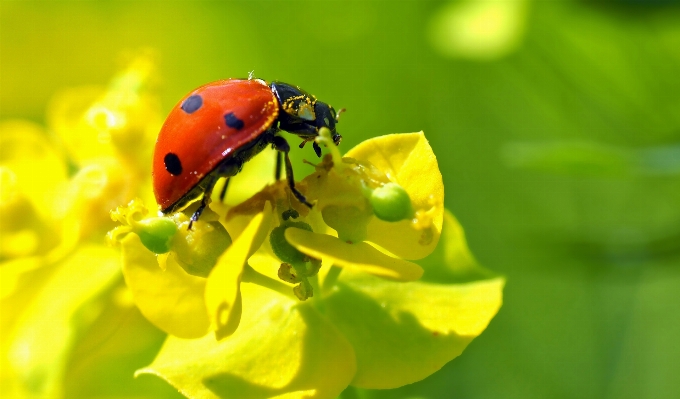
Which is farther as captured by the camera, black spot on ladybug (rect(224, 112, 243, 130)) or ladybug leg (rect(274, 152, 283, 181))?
ladybug leg (rect(274, 152, 283, 181))

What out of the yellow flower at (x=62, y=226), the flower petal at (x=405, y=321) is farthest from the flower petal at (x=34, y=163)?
the flower petal at (x=405, y=321)

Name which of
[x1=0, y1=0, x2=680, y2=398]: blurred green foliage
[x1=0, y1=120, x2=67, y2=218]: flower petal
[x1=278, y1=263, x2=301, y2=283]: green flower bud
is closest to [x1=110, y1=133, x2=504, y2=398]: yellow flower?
[x1=278, y1=263, x2=301, y2=283]: green flower bud

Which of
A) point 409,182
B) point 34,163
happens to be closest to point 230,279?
point 409,182

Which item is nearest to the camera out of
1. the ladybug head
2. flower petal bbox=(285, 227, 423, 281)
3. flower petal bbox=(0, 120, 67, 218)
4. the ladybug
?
flower petal bbox=(285, 227, 423, 281)

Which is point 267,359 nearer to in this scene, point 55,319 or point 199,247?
point 199,247

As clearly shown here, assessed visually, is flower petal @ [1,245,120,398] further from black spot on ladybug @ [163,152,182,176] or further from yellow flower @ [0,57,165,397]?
black spot on ladybug @ [163,152,182,176]

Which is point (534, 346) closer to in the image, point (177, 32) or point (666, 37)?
point (666, 37)

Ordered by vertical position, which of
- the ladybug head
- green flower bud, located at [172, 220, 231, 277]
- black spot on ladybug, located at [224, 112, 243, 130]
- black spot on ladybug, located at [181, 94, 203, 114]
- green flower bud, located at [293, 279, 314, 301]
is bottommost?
green flower bud, located at [293, 279, 314, 301]

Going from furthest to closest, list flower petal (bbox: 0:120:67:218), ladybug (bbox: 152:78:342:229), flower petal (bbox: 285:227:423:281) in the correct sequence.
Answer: flower petal (bbox: 0:120:67:218)
ladybug (bbox: 152:78:342:229)
flower petal (bbox: 285:227:423:281)
